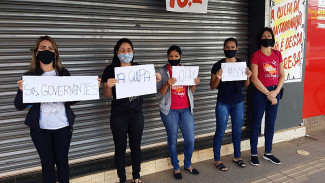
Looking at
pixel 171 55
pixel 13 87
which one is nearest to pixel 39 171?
pixel 13 87

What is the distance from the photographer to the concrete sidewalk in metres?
3.66

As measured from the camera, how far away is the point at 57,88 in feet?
8.44

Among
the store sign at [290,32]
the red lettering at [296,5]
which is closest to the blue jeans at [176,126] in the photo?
the store sign at [290,32]

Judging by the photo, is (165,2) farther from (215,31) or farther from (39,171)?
(39,171)

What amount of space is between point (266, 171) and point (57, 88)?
3398 mm

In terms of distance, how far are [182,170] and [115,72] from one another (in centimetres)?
205

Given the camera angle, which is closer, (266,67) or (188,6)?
(266,67)

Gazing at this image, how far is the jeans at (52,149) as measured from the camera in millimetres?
2531

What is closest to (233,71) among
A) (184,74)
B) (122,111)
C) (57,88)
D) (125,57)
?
(184,74)

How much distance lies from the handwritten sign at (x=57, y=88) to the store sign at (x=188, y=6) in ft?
6.38

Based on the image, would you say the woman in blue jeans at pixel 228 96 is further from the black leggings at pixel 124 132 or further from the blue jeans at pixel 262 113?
the black leggings at pixel 124 132

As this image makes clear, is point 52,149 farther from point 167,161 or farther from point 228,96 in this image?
point 228,96

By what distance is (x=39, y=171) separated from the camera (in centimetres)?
342

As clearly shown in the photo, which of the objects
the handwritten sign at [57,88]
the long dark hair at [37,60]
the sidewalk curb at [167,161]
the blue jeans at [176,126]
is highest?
the long dark hair at [37,60]
